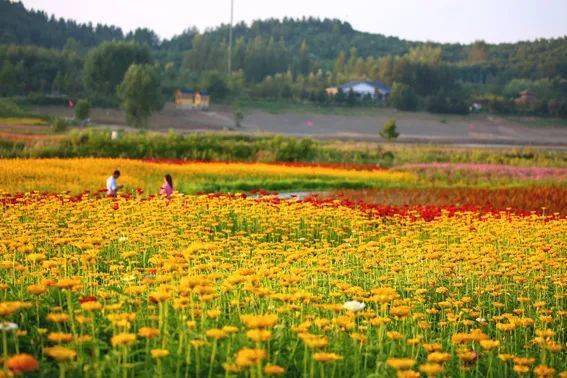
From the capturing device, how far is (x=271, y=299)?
7.34 meters

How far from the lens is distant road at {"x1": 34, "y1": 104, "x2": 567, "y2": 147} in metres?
84.2

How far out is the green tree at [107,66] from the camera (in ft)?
327

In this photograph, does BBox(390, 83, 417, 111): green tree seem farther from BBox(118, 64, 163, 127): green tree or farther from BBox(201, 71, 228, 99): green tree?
BBox(118, 64, 163, 127): green tree

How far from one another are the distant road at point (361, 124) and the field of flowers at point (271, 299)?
6677 cm

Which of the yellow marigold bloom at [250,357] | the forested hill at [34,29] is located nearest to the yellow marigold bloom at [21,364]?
the yellow marigold bloom at [250,357]

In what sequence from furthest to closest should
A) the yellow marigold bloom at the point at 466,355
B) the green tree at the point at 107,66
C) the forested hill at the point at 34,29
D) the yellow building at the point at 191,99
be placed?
the forested hill at the point at 34,29, the yellow building at the point at 191,99, the green tree at the point at 107,66, the yellow marigold bloom at the point at 466,355

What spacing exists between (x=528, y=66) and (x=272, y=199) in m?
175

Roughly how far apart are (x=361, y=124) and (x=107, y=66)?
32.7 metres

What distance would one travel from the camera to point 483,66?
7205 inches

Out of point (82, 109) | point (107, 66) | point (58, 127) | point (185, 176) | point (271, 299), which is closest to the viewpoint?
point (271, 299)

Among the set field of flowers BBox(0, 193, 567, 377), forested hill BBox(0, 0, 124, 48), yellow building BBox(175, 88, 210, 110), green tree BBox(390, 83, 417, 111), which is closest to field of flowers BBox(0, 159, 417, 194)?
field of flowers BBox(0, 193, 567, 377)

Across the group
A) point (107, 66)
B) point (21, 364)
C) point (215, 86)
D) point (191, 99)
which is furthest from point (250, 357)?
point (215, 86)

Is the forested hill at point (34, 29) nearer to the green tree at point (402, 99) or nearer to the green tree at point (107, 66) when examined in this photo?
the green tree at point (107, 66)

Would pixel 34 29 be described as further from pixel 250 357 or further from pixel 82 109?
pixel 250 357
